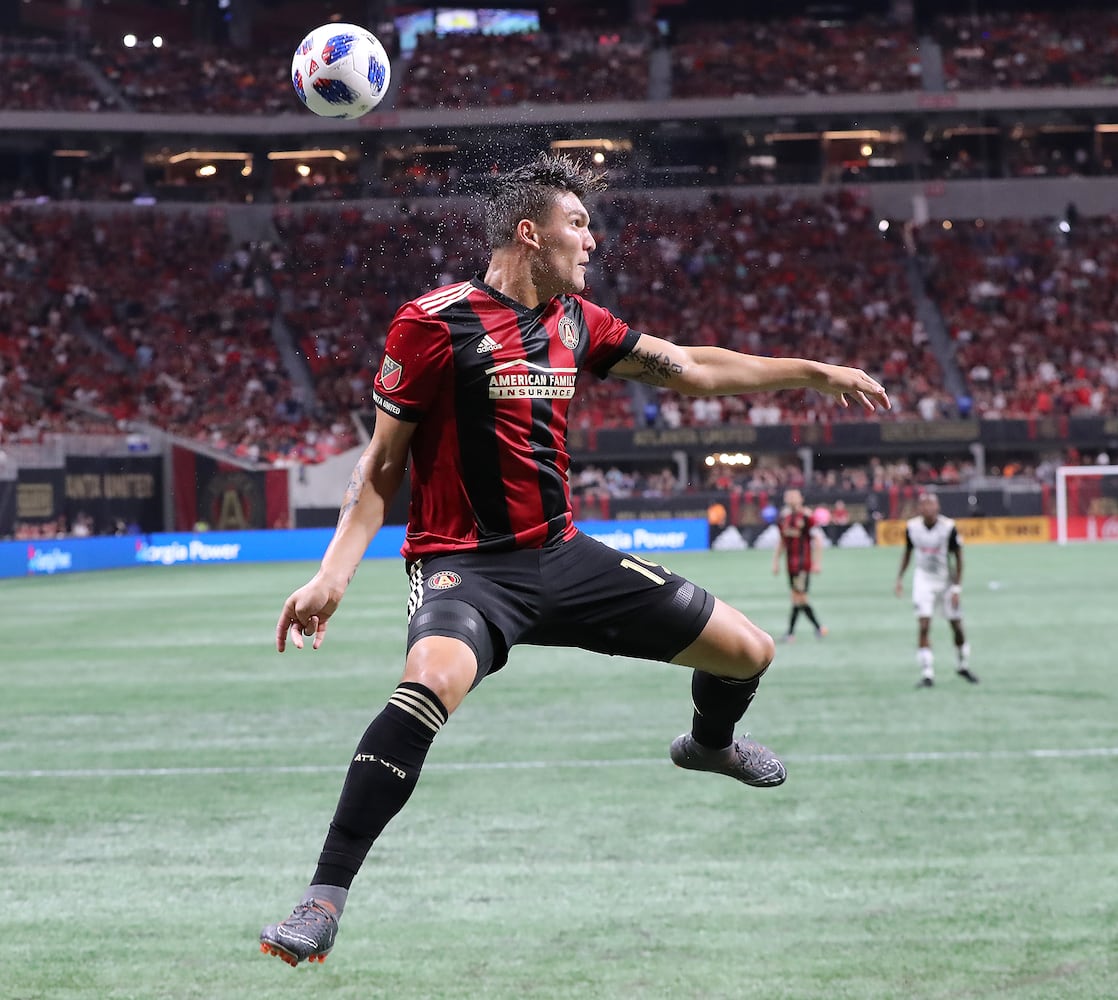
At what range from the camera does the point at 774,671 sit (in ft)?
66.9

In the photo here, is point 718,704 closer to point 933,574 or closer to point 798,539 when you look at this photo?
point 933,574

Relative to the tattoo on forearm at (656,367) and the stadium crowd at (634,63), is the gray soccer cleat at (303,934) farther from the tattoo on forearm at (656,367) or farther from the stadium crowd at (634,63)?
the stadium crowd at (634,63)

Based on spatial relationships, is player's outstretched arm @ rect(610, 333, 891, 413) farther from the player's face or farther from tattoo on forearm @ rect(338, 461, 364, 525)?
tattoo on forearm @ rect(338, 461, 364, 525)

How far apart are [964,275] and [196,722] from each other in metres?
43.2

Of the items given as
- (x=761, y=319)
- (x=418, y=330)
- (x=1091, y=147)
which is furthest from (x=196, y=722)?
(x=1091, y=147)

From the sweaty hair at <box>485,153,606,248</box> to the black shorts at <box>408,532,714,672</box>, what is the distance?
1.19 m

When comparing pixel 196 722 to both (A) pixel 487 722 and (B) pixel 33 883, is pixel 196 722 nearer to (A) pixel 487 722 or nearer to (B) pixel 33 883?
(A) pixel 487 722

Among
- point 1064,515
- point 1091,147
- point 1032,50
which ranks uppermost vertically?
point 1032,50

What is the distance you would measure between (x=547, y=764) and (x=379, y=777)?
925 centimetres

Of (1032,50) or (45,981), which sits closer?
(45,981)

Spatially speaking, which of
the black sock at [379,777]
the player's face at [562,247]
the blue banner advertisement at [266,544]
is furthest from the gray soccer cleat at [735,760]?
the blue banner advertisement at [266,544]

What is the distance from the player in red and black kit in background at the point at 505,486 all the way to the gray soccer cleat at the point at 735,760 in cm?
51

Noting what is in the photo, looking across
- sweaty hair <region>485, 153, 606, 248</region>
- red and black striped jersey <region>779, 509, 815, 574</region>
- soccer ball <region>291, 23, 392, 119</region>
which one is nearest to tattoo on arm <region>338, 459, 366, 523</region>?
sweaty hair <region>485, 153, 606, 248</region>

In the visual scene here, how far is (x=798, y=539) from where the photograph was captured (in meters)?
23.2
